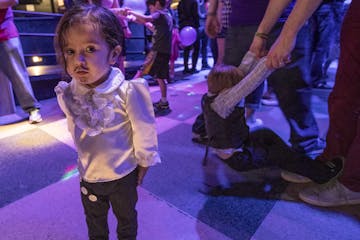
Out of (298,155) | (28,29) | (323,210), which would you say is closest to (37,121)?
(298,155)

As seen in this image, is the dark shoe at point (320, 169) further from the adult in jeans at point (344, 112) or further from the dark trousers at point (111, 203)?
the dark trousers at point (111, 203)

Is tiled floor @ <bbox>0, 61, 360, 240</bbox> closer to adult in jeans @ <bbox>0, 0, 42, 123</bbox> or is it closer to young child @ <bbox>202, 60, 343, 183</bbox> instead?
young child @ <bbox>202, 60, 343, 183</bbox>

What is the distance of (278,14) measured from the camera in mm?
1191

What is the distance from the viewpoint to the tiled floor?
114 centimetres

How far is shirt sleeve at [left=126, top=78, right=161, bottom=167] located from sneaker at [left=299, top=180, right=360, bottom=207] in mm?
900

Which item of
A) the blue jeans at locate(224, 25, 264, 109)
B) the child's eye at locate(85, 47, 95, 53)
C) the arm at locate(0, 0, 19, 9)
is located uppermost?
the arm at locate(0, 0, 19, 9)

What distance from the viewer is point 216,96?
1370 millimetres

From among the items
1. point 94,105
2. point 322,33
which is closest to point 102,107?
point 94,105

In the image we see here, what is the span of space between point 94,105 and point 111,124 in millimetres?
71

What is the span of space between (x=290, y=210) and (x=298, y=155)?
0.27 metres

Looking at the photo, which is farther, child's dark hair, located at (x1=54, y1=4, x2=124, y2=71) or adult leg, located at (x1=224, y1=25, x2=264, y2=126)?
adult leg, located at (x1=224, y1=25, x2=264, y2=126)

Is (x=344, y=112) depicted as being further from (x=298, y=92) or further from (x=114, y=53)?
(x=114, y=53)

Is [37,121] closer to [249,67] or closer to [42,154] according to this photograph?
[42,154]

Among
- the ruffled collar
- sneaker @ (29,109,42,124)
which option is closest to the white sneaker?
the ruffled collar
